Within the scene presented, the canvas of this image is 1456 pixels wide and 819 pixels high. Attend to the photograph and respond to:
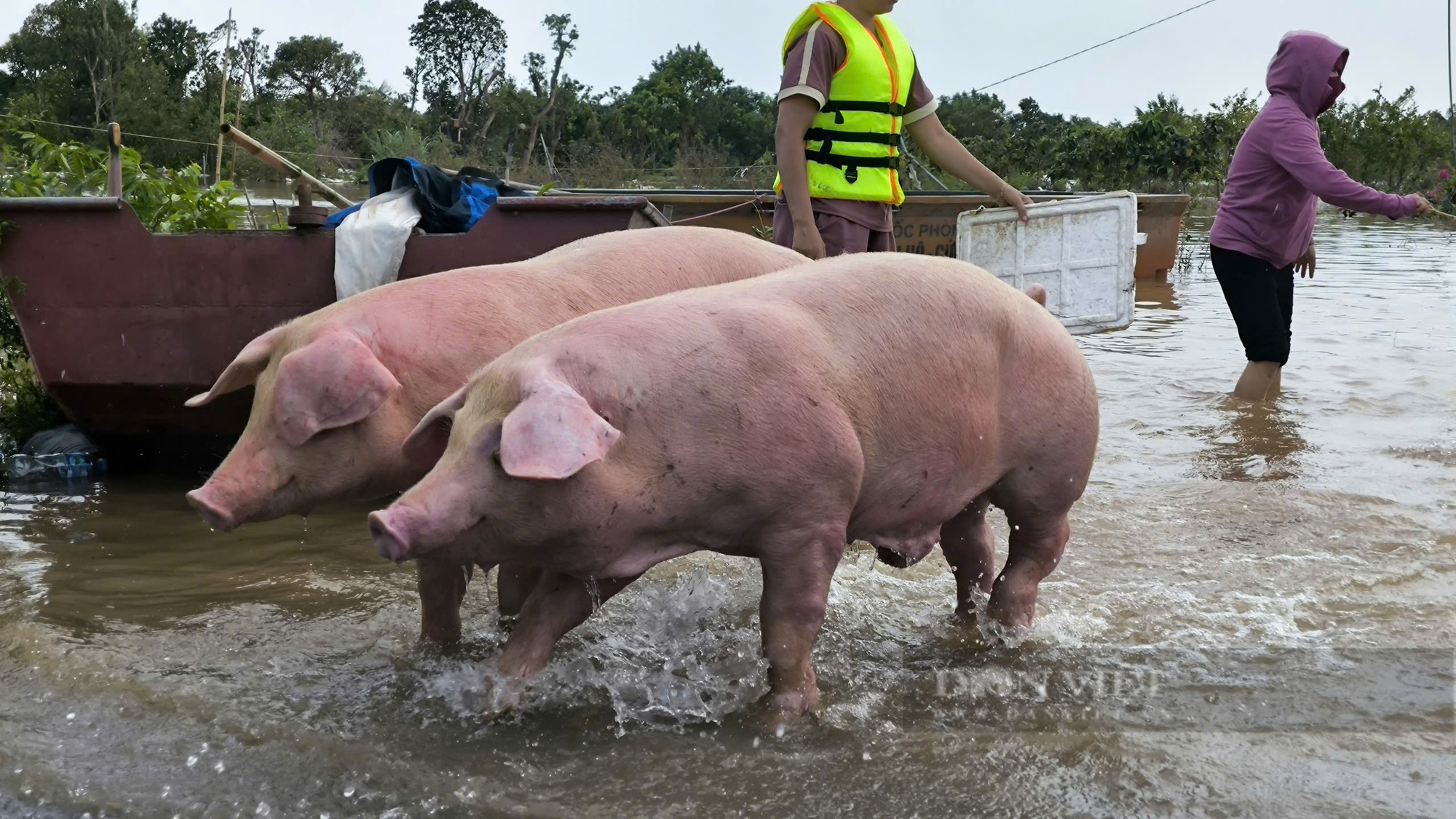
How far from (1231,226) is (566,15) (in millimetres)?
45390

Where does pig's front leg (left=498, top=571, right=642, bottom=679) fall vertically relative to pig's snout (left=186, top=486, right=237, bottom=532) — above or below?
below

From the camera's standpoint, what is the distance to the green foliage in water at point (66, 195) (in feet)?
22.4

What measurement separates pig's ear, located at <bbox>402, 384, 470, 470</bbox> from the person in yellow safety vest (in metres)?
2.46

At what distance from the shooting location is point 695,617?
188 inches

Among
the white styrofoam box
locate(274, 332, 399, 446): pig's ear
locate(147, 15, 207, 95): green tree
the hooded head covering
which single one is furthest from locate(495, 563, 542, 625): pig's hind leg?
locate(147, 15, 207, 95): green tree

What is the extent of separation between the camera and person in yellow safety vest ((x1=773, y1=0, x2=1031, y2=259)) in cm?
564

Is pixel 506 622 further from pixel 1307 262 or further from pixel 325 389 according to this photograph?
pixel 1307 262

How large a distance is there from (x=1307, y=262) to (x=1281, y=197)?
2.64ft

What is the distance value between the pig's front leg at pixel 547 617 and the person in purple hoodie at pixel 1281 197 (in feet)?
18.2

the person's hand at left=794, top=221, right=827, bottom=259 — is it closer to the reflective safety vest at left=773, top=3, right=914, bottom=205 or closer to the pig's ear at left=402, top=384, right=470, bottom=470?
the reflective safety vest at left=773, top=3, right=914, bottom=205

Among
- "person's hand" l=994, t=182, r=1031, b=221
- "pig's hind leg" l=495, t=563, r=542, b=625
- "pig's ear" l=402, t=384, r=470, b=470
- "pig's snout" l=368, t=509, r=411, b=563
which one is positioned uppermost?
"person's hand" l=994, t=182, r=1031, b=221

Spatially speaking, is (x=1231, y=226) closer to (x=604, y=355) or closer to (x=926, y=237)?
(x=926, y=237)

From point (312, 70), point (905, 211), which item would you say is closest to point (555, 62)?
point (312, 70)

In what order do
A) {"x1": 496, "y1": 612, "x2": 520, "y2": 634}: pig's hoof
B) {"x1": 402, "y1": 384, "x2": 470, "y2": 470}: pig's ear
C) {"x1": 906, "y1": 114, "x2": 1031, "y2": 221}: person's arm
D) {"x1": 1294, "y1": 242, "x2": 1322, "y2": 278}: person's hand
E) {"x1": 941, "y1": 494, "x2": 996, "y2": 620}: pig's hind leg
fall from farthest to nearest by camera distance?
{"x1": 1294, "y1": 242, "x2": 1322, "y2": 278}: person's hand → {"x1": 906, "y1": 114, "x2": 1031, "y2": 221}: person's arm → {"x1": 941, "y1": 494, "x2": 996, "y2": 620}: pig's hind leg → {"x1": 496, "y1": 612, "x2": 520, "y2": 634}: pig's hoof → {"x1": 402, "y1": 384, "x2": 470, "y2": 470}: pig's ear
